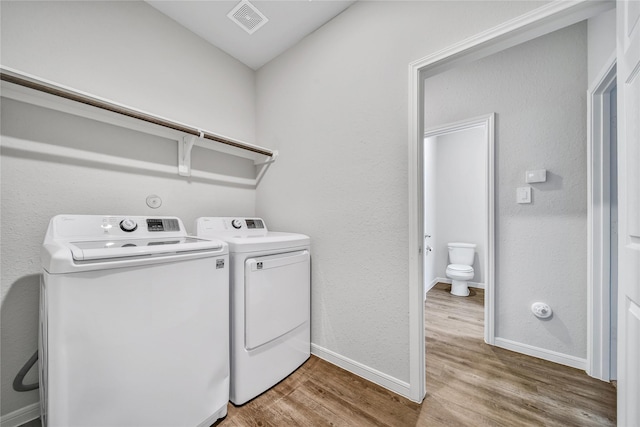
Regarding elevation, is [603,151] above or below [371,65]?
below

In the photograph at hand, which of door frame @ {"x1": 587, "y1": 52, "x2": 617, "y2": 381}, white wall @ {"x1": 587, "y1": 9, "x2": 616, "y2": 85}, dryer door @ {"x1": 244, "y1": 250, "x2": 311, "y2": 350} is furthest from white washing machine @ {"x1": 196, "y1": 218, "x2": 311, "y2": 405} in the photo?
white wall @ {"x1": 587, "y1": 9, "x2": 616, "y2": 85}

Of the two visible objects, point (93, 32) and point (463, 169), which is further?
point (463, 169)

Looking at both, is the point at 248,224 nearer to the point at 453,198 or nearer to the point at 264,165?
the point at 264,165

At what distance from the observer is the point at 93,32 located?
1.42 metres

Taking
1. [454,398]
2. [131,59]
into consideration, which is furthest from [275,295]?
[131,59]

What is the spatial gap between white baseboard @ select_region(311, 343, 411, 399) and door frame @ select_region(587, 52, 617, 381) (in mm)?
1286

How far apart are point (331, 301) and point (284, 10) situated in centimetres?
209

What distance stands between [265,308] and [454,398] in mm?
1189

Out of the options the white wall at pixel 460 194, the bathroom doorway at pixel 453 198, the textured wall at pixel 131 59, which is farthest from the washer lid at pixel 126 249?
the white wall at pixel 460 194

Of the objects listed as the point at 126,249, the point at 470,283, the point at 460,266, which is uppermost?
the point at 126,249

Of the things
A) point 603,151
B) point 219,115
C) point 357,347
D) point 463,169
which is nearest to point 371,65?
point 219,115

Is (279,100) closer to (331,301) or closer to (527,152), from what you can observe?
(331,301)

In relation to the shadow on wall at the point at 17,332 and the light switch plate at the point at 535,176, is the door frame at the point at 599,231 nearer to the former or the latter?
the light switch plate at the point at 535,176

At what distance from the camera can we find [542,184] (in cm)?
180
